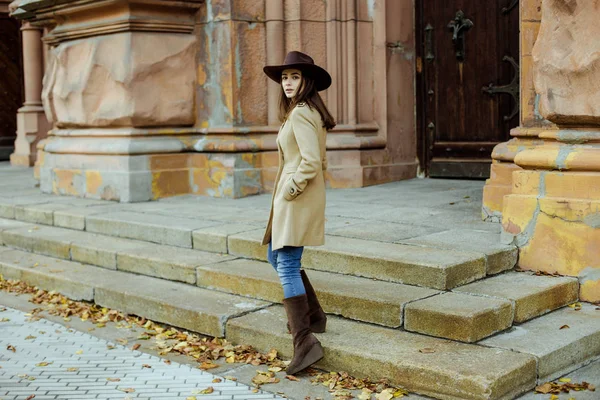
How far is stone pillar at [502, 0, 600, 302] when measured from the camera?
5.25 meters

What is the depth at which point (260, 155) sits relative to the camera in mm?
8766

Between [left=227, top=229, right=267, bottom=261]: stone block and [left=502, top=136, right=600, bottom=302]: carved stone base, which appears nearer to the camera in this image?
[left=502, top=136, right=600, bottom=302]: carved stone base

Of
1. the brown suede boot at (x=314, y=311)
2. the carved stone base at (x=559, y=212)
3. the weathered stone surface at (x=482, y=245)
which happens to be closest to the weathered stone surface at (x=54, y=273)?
the brown suede boot at (x=314, y=311)

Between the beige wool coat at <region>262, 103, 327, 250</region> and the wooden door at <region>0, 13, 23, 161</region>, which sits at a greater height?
the wooden door at <region>0, 13, 23, 161</region>

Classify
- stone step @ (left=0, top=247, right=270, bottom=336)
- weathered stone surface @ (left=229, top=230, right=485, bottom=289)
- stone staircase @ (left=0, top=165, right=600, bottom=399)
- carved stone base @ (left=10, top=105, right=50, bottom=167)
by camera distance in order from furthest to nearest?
carved stone base @ (left=10, top=105, right=50, bottom=167) < stone step @ (left=0, top=247, right=270, bottom=336) < weathered stone surface @ (left=229, top=230, right=485, bottom=289) < stone staircase @ (left=0, top=165, right=600, bottom=399)

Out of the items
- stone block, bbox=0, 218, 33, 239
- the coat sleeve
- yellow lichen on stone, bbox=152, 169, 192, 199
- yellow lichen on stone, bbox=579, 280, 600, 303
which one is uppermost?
the coat sleeve

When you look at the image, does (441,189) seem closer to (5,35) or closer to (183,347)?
(183,347)

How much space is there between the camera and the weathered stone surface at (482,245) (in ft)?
17.5

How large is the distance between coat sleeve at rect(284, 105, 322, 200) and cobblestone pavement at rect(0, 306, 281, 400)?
1.03m

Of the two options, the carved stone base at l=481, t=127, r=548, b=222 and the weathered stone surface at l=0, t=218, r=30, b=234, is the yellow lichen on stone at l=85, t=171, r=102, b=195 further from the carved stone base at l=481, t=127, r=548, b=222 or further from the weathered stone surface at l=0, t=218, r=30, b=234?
the carved stone base at l=481, t=127, r=548, b=222

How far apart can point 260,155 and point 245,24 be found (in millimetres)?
1312

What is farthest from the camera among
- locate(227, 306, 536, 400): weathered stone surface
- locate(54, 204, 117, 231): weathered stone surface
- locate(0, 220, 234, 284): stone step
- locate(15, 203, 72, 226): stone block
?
locate(15, 203, 72, 226): stone block

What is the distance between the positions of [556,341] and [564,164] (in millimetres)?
1392

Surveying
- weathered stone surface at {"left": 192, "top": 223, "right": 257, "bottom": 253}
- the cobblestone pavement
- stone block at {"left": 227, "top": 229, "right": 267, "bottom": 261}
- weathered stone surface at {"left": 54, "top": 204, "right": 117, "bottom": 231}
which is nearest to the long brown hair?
the cobblestone pavement
